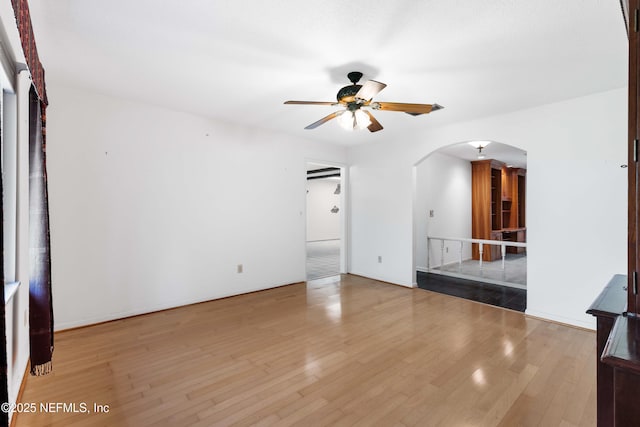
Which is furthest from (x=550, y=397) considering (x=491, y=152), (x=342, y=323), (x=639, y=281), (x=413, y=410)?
(x=491, y=152)

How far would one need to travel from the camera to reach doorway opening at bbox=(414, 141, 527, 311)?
5.56 metres

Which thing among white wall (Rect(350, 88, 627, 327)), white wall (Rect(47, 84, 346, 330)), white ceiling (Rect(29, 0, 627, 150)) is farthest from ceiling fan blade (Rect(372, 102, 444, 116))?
white wall (Rect(47, 84, 346, 330))

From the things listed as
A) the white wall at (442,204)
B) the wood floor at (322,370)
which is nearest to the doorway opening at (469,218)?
the white wall at (442,204)

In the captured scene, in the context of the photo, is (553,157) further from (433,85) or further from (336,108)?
(336,108)

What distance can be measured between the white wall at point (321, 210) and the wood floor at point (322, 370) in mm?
8015

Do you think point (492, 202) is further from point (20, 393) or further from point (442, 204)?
point (20, 393)

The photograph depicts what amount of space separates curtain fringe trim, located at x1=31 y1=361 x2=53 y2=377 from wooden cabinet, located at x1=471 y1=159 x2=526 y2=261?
25.0 ft

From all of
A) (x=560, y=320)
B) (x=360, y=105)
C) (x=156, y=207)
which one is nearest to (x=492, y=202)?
(x=560, y=320)

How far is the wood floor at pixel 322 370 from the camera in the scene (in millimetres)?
1909

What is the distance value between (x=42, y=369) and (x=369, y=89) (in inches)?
128

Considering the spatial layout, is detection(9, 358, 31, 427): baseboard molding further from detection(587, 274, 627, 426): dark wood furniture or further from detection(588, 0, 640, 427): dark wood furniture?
detection(587, 274, 627, 426): dark wood furniture

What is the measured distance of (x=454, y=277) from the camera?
569cm

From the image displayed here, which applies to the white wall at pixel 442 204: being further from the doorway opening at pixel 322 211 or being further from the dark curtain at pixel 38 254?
the dark curtain at pixel 38 254

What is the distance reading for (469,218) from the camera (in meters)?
7.52
